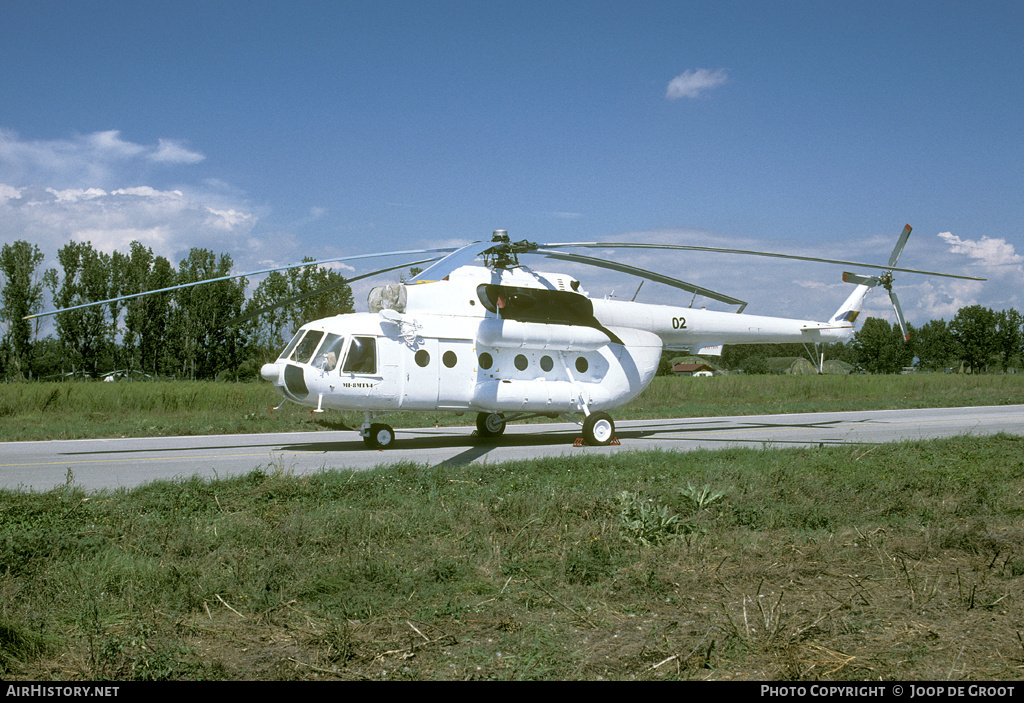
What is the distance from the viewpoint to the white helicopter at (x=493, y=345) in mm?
13648

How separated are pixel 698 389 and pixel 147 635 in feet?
104

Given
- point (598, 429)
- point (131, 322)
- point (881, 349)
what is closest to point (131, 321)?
point (131, 322)

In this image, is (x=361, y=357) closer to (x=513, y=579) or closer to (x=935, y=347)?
(x=513, y=579)

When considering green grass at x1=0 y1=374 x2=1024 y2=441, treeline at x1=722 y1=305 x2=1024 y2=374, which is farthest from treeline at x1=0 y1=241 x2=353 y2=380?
treeline at x1=722 y1=305 x2=1024 y2=374

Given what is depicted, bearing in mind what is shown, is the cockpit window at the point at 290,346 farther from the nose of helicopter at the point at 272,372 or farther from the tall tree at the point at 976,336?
the tall tree at the point at 976,336

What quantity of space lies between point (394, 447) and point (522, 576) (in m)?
9.65

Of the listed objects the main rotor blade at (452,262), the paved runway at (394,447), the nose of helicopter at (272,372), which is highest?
the main rotor blade at (452,262)

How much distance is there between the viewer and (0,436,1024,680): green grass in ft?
13.3

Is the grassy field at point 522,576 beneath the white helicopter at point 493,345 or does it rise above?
beneath

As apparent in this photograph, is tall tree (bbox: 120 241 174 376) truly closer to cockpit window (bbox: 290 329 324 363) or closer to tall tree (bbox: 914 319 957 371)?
cockpit window (bbox: 290 329 324 363)

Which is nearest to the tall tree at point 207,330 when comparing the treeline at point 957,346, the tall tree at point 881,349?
the treeline at point 957,346

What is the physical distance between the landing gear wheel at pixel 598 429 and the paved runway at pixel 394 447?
30cm

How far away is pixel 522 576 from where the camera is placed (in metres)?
5.57

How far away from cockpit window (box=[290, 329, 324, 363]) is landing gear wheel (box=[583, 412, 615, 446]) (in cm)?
592
